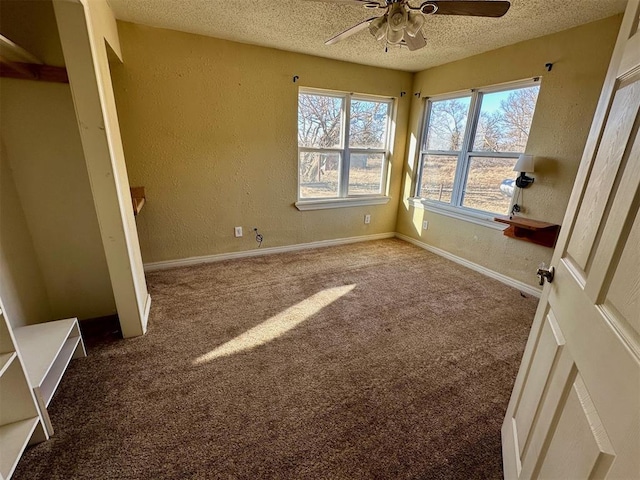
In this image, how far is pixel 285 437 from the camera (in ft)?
4.70

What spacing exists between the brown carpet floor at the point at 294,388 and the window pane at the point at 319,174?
1.52 m

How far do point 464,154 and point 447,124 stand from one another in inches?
20.5

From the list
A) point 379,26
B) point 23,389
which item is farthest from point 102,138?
point 379,26

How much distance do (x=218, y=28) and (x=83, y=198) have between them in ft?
6.21

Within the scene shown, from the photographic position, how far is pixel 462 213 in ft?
11.8

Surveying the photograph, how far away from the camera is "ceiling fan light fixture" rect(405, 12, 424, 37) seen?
173cm

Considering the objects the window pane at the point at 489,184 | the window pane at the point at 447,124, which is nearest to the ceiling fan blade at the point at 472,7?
the window pane at the point at 489,184

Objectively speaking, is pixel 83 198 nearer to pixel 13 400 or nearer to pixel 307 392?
pixel 13 400

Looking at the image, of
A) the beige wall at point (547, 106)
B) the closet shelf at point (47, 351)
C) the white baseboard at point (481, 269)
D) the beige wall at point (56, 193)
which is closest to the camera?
the closet shelf at point (47, 351)

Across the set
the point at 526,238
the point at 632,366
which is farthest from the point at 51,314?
the point at 526,238

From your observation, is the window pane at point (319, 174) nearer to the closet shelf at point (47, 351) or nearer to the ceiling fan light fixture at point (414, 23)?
the ceiling fan light fixture at point (414, 23)

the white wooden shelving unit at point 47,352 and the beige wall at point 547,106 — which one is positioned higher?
the beige wall at point 547,106

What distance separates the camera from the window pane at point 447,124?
11.6 ft

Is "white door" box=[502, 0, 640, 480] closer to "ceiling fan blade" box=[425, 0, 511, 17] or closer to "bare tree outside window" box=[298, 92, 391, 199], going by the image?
"ceiling fan blade" box=[425, 0, 511, 17]
